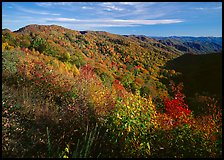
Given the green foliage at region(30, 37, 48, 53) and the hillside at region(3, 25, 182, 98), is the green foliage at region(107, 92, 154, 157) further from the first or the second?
the green foliage at region(30, 37, 48, 53)

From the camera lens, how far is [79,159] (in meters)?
4.24

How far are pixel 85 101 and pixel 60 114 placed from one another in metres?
0.62

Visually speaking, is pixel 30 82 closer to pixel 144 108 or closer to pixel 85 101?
pixel 85 101

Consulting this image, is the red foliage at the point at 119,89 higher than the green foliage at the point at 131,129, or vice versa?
the red foliage at the point at 119,89

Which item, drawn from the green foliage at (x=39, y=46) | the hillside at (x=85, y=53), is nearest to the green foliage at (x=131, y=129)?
the hillside at (x=85, y=53)

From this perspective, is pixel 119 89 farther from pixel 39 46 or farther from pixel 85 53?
pixel 85 53

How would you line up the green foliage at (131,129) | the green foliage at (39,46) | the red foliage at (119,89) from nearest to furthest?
the green foliage at (131,129), the red foliage at (119,89), the green foliage at (39,46)

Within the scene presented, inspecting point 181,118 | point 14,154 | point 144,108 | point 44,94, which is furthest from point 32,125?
point 181,118

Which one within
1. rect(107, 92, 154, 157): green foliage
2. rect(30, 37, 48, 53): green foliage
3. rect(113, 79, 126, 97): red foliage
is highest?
rect(30, 37, 48, 53): green foliage

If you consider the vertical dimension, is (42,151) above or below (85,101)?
below

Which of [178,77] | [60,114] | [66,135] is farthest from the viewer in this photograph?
[178,77]

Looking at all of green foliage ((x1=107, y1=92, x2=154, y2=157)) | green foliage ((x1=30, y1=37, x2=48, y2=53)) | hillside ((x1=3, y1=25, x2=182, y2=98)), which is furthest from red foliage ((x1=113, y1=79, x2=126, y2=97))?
green foliage ((x1=30, y1=37, x2=48, y2=53))

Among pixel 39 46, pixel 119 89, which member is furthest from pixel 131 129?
pixel 39 46

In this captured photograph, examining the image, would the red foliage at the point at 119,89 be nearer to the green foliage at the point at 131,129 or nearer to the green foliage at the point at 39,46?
the green foliage at the point at 131,129
